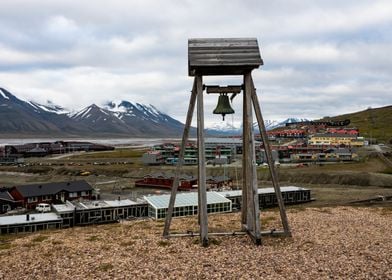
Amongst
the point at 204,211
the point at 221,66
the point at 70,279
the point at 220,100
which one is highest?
the point at 221,66

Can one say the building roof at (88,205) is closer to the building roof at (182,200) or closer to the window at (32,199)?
the building roof at (182,200)

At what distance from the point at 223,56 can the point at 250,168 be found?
16.6 feet

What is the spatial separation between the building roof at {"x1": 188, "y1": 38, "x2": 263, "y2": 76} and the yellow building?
144m

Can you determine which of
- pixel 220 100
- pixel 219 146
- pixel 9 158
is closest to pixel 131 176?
pixel 219 146

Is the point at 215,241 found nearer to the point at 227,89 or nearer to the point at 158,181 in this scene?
the point at 227,89

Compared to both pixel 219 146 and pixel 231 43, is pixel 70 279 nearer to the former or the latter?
pixel 231 43

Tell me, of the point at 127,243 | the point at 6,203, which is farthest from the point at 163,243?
the point at 6,203

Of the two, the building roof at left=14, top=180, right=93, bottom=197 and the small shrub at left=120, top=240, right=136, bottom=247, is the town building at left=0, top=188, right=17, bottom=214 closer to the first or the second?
the building roof at left=14, top=180, right=93, bottom=197

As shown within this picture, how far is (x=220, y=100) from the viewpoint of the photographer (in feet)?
63.3

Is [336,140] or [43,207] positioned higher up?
[336,140]

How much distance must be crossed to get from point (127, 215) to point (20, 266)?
37834 mm

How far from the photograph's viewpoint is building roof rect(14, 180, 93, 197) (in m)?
66.7

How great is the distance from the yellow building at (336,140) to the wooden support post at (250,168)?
14310 centimetres

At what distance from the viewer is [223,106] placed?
63.0 feet
